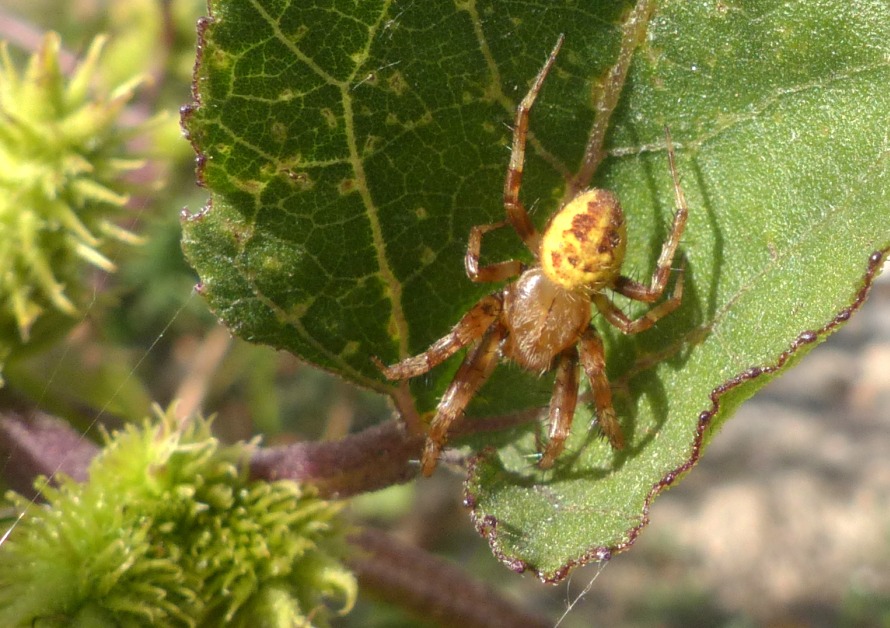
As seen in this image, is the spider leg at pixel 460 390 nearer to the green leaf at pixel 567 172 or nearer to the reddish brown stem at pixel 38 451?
the green leaf at pixel 567 172

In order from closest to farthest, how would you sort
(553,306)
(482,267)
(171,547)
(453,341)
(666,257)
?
1. (171,547)
2. (666,257)
3. (482,267)
4. (453,341)
5. (553,306)

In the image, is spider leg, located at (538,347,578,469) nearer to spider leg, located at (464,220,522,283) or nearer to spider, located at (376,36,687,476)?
spider, located at (376,36,687,476)

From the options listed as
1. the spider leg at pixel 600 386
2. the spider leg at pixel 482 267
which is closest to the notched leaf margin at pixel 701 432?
the spider leg at pixel 600 386

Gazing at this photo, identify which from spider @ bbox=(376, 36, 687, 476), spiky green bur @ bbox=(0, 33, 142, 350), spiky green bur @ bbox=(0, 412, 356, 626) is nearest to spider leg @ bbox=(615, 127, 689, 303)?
spider @ bbox=(376, 36, 687, 476)

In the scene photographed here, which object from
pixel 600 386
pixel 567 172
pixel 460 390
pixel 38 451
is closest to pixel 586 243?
pixel 567 172

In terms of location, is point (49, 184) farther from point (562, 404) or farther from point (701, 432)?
point (701, 432)
